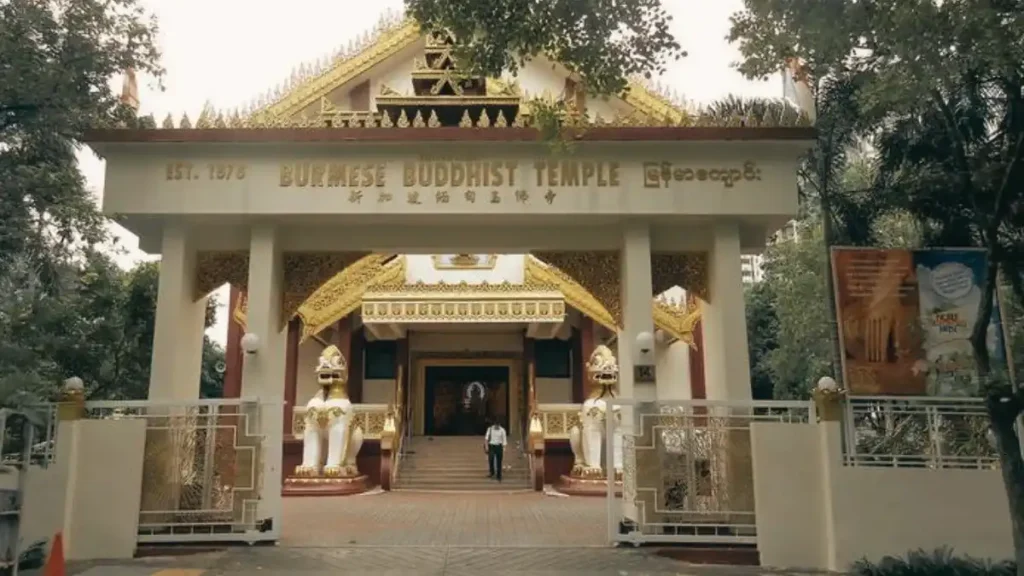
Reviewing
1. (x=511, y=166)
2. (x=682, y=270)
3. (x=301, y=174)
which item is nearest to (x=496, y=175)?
(x=511, y=166)

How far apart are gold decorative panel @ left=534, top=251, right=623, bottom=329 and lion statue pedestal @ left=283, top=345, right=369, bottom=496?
5731 millimetres

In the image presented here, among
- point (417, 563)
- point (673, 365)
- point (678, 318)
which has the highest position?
point (678, 318)

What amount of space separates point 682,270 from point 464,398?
31.5 ft

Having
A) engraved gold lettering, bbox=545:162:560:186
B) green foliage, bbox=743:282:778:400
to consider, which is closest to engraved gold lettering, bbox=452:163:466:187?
engraved gold lettering, bbox=545:162:560:186

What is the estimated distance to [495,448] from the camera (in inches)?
522

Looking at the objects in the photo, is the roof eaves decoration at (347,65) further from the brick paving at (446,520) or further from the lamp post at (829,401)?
the lamp post at (829,401)

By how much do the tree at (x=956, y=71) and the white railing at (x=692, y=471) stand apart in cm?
182

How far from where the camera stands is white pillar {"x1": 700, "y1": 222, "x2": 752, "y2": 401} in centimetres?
794

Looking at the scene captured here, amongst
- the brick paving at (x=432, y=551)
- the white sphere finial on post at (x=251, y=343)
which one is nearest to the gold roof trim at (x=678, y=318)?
the brick paving at (x=432, y=551)

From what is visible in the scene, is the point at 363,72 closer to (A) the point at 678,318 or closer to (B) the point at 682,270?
(A) the point at 678,318

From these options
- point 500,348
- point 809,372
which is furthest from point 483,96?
point 809,372

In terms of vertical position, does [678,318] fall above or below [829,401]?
above

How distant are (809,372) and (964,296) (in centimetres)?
1119

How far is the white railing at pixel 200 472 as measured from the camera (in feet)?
23.3
